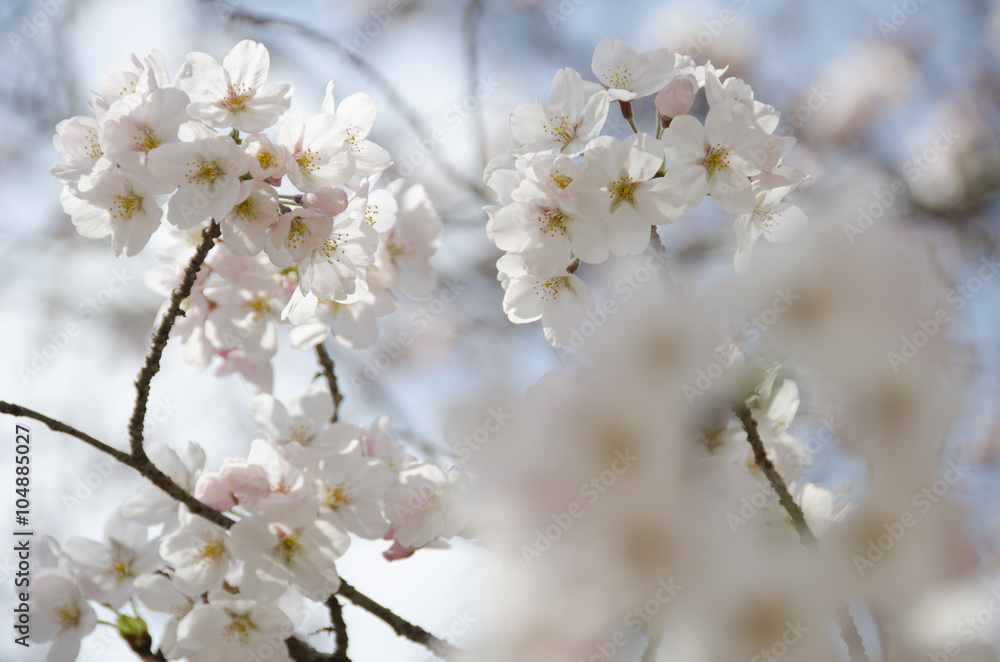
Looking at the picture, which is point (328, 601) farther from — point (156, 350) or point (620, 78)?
point (620, 78)

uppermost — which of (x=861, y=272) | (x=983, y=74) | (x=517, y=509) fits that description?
(x=983, y=74)

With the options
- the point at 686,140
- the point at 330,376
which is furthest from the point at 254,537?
the point at 686,140

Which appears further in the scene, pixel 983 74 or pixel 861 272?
pixel 983 74

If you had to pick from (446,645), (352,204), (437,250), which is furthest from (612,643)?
(437,250)

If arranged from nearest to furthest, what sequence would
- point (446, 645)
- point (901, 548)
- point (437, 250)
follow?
point (901, 548), point (446, 645), point (437, 250)

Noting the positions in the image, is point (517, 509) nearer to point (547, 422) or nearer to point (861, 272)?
point (547, 422)

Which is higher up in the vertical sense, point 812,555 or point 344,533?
point 812,555
